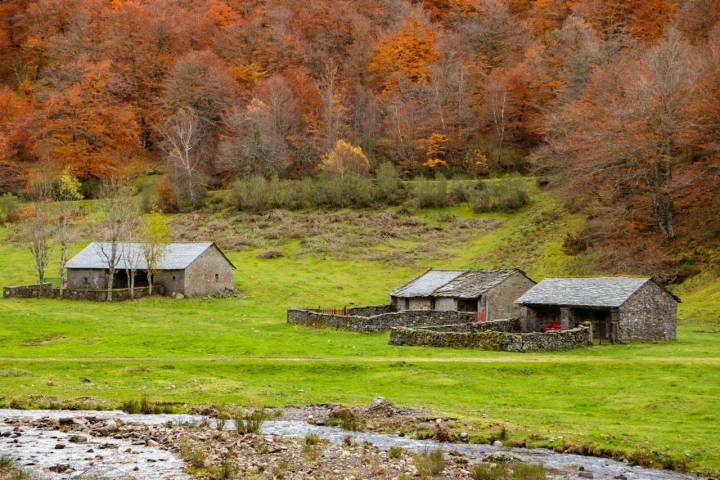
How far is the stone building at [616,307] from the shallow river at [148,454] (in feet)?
76.0

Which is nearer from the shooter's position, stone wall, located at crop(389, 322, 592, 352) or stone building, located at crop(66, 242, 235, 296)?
stone wall, located at crop(389, 322, 592, 352)

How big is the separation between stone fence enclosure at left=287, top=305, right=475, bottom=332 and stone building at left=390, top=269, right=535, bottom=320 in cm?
200

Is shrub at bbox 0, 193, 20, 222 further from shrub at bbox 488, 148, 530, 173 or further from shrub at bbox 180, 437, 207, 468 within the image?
shrub at bbox 180, 437, 207, 468

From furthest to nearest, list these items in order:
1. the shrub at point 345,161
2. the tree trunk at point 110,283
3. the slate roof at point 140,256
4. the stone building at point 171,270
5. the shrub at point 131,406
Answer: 1. the shrub at point 345,161
2. the slate roof at point 140,256
3. the stone building at point 171,270
4. the tree trunk at point 110,283
5. the shrub at point 131,406

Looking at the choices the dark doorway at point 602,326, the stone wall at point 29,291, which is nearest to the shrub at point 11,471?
the dark doorway at point 602,326

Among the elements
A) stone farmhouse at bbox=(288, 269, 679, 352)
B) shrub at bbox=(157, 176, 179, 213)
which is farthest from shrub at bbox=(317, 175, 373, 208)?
stone farmhouse at bbox=(288, 269, 679, 352)

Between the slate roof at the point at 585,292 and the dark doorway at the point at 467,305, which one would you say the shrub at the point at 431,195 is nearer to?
the dark doorway at the point at 467,305

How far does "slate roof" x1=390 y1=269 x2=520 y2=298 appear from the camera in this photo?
55.6 meters

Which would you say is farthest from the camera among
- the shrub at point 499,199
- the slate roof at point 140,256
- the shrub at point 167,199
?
the shrub at point 167,199

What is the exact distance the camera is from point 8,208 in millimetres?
94562

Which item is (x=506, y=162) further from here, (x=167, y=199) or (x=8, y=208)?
(x=8, y=208)

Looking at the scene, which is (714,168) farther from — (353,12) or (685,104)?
(353,12)

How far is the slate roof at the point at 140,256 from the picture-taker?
218ft

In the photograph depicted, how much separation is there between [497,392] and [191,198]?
7271 centimetres
